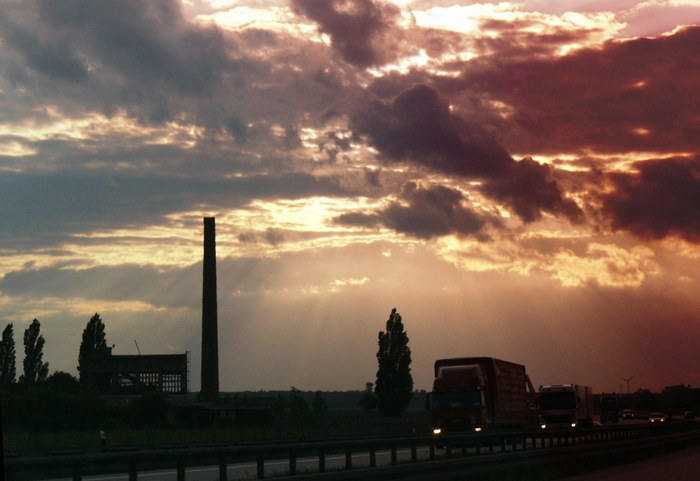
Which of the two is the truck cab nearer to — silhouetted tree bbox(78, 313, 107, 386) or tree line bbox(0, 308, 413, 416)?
tree line bbox(0, 308, 413, 416)

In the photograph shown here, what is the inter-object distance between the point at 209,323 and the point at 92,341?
46160mm

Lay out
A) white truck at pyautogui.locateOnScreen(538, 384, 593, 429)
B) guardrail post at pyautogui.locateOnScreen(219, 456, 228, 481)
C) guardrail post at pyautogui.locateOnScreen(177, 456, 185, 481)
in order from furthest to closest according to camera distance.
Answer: white truck at pyautogui.locateOnScreen(538, 384, 593, 429), guardrail post at pyautogui.locateOnScreen(219, 456, 228, 481), guardrail post at pyautogui.locateOnScreen(177, 456, 185, 481)

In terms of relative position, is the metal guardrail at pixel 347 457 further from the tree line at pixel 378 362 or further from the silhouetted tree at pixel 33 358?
the silhouetted tree at pixel 33 358

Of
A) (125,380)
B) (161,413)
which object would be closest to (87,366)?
(125,380)

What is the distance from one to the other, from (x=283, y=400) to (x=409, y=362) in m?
19.9

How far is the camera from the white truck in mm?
62406

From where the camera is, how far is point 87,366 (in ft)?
456

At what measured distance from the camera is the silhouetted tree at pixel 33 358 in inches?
6073

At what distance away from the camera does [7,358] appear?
155 m

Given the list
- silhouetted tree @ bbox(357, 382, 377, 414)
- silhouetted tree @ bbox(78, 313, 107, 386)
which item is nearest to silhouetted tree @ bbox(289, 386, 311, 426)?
silhouetted tree @ bbox(357, 382, 377, 414)

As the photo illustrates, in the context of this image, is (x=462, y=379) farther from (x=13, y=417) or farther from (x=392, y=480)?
(x=13, y=417)

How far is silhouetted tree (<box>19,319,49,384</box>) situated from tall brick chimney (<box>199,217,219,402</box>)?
5197cm

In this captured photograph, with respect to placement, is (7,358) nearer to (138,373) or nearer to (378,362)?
(138,373)

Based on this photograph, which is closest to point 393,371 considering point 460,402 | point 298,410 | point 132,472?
point 298,410
